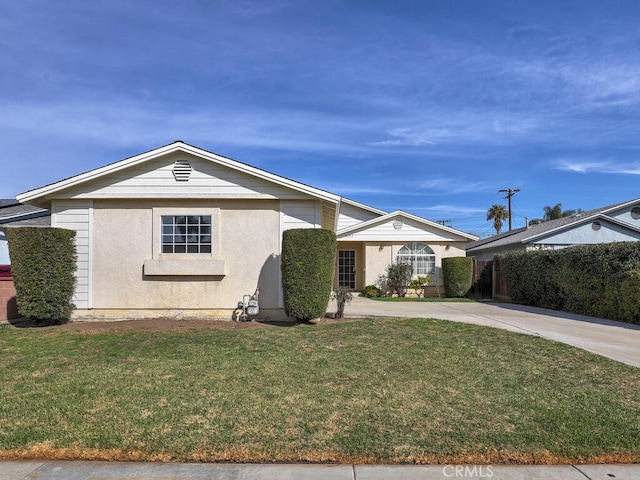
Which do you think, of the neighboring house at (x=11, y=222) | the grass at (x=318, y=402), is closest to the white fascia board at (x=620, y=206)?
the grass at (x=318, y=402)

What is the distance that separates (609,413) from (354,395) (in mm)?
2775

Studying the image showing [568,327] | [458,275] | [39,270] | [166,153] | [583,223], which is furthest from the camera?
[583,223]

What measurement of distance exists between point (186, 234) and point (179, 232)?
187mm

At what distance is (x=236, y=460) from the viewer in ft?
12.3

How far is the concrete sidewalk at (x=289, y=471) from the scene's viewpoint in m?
3.47

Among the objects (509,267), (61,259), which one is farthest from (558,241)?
(61,259)

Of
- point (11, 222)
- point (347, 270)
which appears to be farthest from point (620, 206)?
point (11, 222)

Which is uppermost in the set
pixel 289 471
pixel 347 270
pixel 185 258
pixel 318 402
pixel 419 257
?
pixel 419 257

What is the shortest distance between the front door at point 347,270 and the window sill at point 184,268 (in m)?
12.6

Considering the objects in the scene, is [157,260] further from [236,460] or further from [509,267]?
[509,267]

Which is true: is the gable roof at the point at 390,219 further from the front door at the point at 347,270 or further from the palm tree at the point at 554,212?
the palm tree at the point at 554,212

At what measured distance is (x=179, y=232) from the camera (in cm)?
1128

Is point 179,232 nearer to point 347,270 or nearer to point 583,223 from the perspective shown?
point 347,270

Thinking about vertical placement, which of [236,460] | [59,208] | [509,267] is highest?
[59,208]
